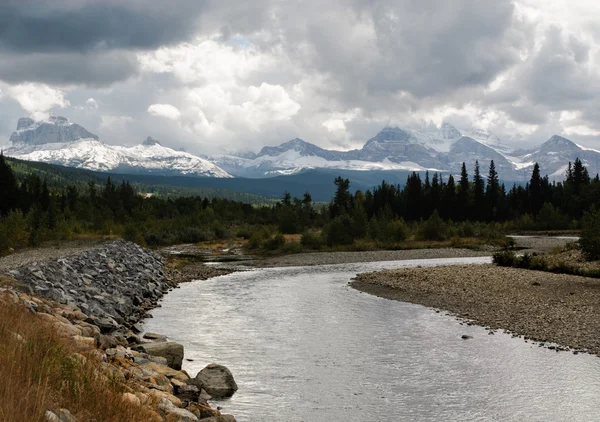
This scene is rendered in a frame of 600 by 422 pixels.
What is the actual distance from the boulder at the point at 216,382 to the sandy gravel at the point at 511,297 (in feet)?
43.7

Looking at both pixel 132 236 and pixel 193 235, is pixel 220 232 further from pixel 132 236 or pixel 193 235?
pixel 132 236

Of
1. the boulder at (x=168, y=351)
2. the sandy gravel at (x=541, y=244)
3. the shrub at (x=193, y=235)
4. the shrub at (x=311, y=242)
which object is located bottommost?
the shrub at (x=193, y=235)

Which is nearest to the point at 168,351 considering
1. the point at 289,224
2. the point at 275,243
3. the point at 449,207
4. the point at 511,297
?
the point at 511,297

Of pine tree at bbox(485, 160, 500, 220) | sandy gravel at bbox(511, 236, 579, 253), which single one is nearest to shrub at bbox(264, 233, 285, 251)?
sandy gravel at bbox(511, 236, 579, 253)

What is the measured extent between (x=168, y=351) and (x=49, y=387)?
35.7 ft

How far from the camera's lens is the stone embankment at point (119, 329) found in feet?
41.3

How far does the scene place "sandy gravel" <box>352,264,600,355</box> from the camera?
2356 centimetres

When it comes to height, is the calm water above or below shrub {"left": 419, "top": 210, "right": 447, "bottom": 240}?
below

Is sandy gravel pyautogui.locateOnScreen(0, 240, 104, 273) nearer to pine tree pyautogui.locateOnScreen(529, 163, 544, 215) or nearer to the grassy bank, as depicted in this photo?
the grassy bank

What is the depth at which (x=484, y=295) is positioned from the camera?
33.2 meters

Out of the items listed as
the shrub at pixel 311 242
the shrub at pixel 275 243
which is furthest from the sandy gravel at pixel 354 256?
the shrub at pixel 311 242

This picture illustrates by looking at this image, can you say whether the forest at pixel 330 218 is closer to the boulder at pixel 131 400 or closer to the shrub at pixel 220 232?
the shrub at pixel 220 232

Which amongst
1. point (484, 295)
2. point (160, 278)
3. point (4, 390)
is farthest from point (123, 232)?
point (4, 390)

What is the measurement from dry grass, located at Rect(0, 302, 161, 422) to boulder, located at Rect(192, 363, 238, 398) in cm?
589
